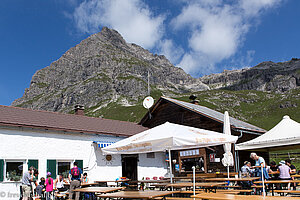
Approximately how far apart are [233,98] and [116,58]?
72.7 meters

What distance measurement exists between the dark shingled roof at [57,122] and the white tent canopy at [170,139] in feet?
17.9

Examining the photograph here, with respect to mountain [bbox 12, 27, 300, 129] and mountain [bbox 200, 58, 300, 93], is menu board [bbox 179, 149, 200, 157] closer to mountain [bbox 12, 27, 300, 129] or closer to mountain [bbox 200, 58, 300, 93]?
mountain [bbox 12, 27, 300, 129]

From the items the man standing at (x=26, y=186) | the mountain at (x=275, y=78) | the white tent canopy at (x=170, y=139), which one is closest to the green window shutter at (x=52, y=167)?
the man standing at (x=26, y=186)

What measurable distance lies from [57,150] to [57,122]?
1627 mm

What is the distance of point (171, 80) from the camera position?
193625 millimetres

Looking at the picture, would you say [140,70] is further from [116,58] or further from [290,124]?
[290,124]

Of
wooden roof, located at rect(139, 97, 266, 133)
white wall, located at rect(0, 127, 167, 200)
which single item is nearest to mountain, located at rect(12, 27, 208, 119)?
wooden roof, located at rect(139, 97, 266, 133)

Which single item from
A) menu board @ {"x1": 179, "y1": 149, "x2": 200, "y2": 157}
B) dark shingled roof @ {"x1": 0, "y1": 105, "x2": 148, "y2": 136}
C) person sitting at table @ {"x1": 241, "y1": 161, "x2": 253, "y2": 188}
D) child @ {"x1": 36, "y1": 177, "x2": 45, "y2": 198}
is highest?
dark shingled roof @ {"x1": 0, "y1": 105, "x2": 148, "y2": 136}

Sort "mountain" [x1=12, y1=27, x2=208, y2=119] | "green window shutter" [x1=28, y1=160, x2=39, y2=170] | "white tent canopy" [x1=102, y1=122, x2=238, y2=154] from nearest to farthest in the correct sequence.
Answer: "white tent canopy" [x1=102, y1=122, x2=238, y2=154] → "green window shutter" [x1=28, y1=160, x2=39, y2=170] → "mountain" [x1=12, y1=27, x2=208, y2=119]

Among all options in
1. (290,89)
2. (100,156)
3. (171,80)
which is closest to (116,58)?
(171,80)

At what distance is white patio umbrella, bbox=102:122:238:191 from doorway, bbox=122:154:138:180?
7905 millimetres

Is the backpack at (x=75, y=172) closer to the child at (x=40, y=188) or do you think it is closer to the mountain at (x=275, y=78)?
the child at (x=40, y=188)

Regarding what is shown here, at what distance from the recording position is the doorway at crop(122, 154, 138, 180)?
1608cm

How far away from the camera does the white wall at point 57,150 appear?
1127cm
